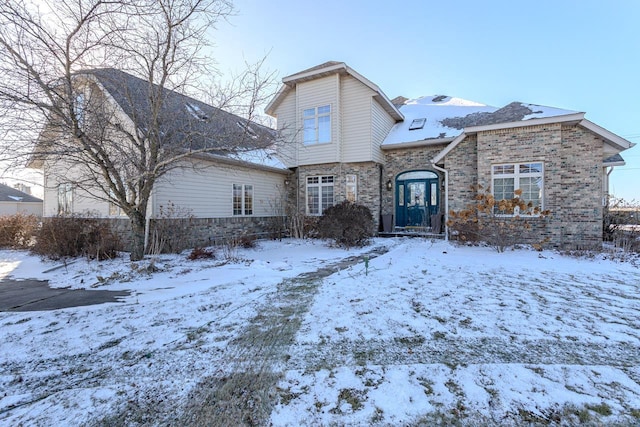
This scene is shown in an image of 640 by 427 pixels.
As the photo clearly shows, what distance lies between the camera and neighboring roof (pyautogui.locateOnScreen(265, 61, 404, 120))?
39.2 ft

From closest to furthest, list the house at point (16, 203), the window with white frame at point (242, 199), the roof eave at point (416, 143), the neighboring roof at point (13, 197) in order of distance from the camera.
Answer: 1. the roof eave at point (416, 143)
2. the window with white frame at point (242, 199)
3. the house at point (16, 203)
4. the neighboring roof at point (13, 197)

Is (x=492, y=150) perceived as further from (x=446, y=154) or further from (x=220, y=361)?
(x=220, y=361)

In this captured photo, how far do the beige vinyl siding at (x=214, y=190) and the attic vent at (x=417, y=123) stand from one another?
6883 mm

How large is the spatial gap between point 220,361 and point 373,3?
11872mm

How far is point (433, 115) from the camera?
1378cm

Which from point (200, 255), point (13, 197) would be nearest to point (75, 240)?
point (200, 255)

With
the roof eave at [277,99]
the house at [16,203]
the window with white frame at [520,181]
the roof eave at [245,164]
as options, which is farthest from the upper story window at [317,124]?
the house at [16,203]

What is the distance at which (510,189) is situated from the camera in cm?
945

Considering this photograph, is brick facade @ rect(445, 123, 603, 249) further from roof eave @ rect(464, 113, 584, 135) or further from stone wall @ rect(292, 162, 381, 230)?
stone wall @ rect(292, 162, 381, 230)

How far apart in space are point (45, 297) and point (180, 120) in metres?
4.61

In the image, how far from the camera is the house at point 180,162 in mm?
6418

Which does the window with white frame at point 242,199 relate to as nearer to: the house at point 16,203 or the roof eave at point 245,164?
the roof eave at point 245,164

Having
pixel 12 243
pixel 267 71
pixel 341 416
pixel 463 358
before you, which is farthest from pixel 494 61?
pixel 12 243

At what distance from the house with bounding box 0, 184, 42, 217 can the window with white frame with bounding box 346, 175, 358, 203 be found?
2996 centimetres
